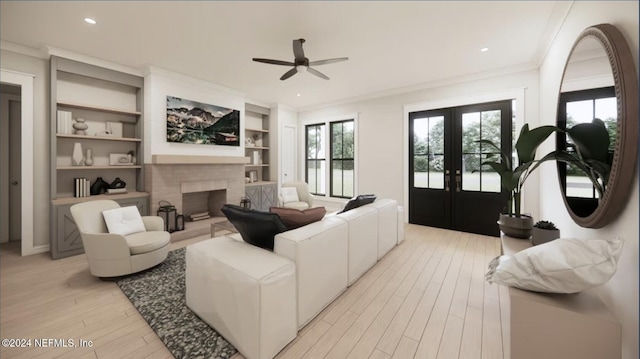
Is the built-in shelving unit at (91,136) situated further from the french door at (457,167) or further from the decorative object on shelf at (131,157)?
the french door at (457,167)

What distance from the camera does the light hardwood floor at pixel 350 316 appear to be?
Answer: 1663mm

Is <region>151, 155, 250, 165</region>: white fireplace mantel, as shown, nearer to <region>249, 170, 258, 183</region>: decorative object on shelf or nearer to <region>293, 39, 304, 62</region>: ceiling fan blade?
<region>249, 170, 258, 183</region>: decorative object on shelf

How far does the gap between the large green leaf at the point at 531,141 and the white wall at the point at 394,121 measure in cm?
256

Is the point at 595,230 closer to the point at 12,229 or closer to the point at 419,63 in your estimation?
the point at 419,63

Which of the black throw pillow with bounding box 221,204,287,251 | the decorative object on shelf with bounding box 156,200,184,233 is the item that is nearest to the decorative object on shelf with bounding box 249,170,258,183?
the decorative object on shelf with bounding box 156,200,184,233

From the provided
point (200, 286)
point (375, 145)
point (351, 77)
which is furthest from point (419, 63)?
point (200, 286)

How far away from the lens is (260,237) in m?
2.03

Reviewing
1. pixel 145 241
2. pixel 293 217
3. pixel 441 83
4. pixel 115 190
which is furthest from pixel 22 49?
pixel 441 83

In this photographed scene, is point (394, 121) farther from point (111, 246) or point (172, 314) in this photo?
point (111, 246)

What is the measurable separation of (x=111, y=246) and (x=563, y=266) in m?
3.65

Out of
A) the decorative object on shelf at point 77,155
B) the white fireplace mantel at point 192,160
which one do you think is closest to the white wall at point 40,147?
the decorative object on shelf at point 77,155

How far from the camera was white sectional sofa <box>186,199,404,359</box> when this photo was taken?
152cm

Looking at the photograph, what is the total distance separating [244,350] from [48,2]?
3.78 metres

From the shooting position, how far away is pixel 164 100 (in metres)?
4.22
